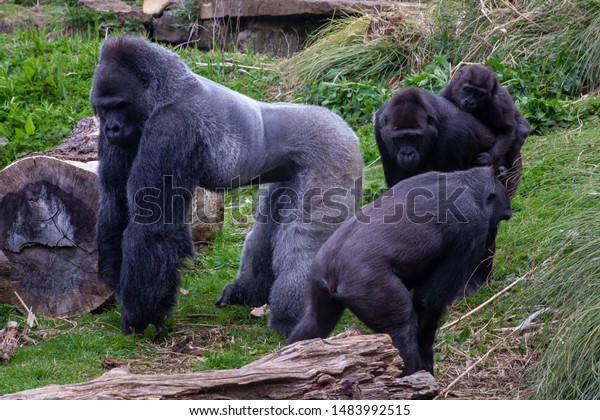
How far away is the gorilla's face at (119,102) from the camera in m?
4.36

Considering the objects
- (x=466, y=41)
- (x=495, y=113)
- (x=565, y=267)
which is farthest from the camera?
(x=466, y=41)

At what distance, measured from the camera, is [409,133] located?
4.61 m

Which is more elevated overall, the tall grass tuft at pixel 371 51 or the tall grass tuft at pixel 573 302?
the tall grass tuft at pixel 371 51

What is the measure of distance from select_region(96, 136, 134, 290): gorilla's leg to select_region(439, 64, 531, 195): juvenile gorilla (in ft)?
6.70

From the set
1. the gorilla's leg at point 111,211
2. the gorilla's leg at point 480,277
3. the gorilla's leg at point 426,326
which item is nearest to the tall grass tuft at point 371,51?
the gorilla's leg at point 480,277

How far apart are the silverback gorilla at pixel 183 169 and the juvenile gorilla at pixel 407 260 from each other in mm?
851

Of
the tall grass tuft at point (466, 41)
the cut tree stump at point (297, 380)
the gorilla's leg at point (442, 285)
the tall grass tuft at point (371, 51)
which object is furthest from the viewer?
the tall grass tuft at point (371, 51)

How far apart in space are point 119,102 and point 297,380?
1962 mm

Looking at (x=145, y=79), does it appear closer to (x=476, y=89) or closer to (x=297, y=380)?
(x=476, y=89)

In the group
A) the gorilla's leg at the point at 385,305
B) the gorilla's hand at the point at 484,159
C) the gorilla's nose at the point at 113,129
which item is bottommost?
the gorilla's leg at the point at 385,305

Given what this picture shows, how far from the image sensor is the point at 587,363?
3461 millimetres

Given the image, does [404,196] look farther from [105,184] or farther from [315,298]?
[105,184]

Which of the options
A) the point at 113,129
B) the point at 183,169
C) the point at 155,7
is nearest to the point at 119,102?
the point at 113,129

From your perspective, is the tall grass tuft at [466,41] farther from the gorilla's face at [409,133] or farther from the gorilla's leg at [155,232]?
the gorilla's leg at [155,232]
